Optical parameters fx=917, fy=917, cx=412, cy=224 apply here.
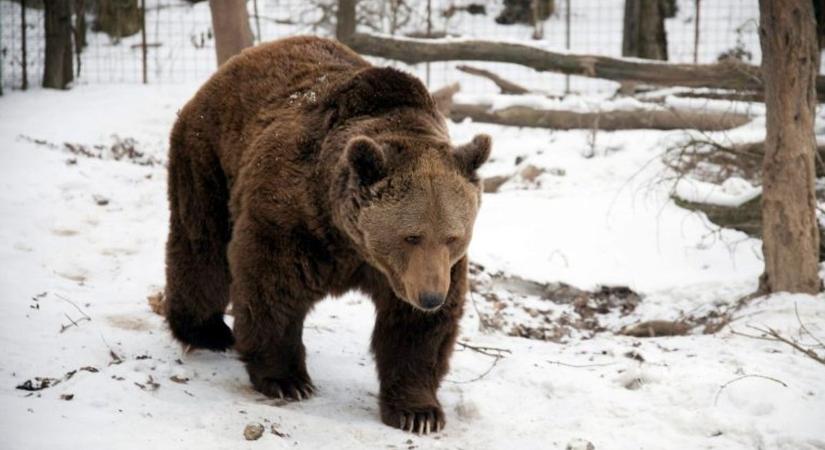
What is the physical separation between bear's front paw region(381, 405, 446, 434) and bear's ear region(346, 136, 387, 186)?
116 centimetres

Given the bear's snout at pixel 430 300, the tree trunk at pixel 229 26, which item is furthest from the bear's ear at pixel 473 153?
the tree trunk at pixel 229 26

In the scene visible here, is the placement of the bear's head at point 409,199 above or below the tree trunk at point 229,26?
below

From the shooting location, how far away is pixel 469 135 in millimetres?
11852

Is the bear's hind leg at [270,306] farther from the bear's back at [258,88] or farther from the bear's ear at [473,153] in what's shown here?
the bear's ear at [473,153]

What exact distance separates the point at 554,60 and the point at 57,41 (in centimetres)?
797

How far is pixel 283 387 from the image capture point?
4738 mm

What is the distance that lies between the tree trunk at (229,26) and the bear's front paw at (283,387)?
10.7 ft

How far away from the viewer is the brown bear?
4.23 meters

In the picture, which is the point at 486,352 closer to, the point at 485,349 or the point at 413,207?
the point at 485,349

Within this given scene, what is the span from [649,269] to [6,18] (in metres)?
14.4

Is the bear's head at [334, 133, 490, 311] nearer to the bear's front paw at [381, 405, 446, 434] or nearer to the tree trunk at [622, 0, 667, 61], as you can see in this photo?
the bear's front paw at [381, 405, 446, 434]

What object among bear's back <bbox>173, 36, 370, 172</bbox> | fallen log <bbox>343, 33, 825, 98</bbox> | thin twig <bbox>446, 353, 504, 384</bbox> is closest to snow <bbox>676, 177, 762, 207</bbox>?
fallen log <bbox>343, 33, 825, 98</bbox>

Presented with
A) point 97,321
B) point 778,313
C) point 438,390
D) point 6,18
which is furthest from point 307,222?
point 6,18

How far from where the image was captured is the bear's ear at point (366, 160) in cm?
416
